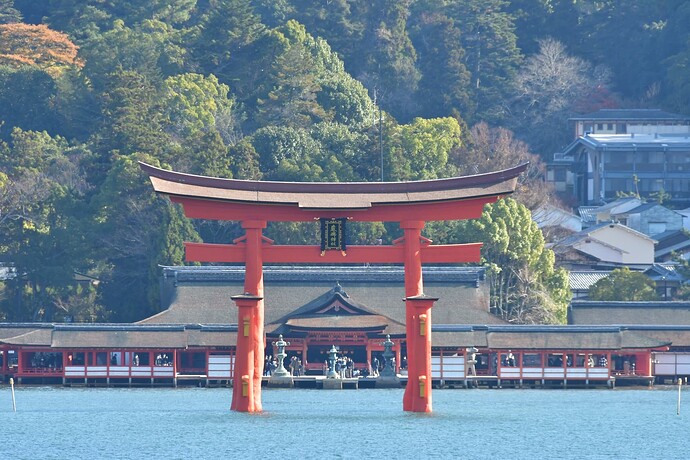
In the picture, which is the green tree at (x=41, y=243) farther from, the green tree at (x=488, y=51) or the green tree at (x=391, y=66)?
the green tree at (x=488, y=51)

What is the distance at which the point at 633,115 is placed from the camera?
4520 inches

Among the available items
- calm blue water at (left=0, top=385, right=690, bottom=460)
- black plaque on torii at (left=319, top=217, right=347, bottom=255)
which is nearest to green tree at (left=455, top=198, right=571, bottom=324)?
calm blue water at (left=0, top=385, right=690, bottom=460)

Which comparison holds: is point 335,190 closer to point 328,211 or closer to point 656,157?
point 328,211

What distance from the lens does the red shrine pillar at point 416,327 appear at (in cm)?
5372

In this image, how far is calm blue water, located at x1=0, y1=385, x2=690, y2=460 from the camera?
50.1 m

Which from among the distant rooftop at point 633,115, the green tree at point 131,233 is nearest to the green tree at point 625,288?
the green tree at point 131,233

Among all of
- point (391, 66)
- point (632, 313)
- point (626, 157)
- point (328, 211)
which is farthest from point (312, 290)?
point (391, 66)

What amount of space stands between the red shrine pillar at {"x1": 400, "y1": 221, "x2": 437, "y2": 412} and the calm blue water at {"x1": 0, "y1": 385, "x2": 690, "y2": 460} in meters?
0.81

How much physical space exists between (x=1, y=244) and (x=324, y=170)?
1619cm

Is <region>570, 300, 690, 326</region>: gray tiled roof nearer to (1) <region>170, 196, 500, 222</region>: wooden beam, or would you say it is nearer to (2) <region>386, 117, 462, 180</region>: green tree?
(2) <region>386, 117, 462, 180</region>: green tree

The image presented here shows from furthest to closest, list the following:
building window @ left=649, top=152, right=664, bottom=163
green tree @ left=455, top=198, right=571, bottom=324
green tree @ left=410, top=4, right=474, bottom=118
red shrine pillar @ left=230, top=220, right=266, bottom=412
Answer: green tree @ left=410, top=4, right=474, bottom=118, building window @ left=649, top=152, right=664, bottom=163, green tree @ left=455, top=198, right=571, bottom=324, red shrine pillar @ left=230, top=220, right=266, bottom=412

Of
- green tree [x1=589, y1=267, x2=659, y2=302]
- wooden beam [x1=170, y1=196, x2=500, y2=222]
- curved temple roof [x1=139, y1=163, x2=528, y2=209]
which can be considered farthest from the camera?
green tree [x1=589, y1=267, x2=659, y2=302]

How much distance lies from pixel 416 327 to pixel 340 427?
401cm

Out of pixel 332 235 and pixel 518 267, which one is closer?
pixel 332 235
